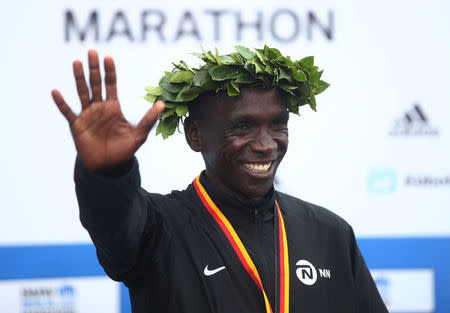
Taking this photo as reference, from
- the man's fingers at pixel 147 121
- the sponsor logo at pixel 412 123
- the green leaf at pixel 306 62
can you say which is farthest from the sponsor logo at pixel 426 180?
the man's fingers at pixel 147 121

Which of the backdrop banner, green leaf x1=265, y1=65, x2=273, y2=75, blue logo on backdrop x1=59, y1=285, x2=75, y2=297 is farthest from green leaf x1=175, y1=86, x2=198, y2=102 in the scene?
blue logo on backdrop x1=59, y1=285, x2=75, y2=297

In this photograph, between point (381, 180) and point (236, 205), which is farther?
point (381, 180)

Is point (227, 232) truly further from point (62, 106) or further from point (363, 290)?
point (62, 106)

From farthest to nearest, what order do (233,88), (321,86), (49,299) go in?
(49,299) → (321,86) → (233,88)

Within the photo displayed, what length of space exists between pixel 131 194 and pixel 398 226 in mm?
2593

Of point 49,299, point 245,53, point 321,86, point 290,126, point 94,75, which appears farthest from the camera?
point 290,126

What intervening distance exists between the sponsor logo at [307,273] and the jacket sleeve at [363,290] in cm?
16

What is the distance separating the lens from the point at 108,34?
3686mm

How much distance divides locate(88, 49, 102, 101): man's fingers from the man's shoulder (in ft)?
2.51

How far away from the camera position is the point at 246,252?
71.9 inches

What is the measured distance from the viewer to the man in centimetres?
159

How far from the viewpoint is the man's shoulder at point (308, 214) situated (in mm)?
2053

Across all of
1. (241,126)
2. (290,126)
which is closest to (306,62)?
(241,126)

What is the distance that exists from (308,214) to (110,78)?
2.76ft
